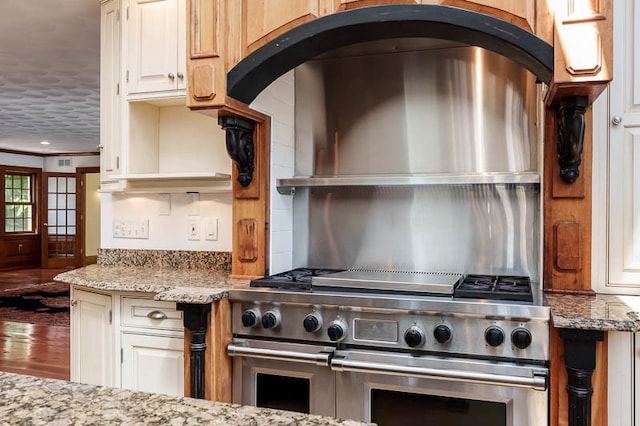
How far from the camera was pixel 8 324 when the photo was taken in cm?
529

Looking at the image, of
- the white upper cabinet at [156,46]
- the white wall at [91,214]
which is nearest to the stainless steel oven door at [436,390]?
the white upper cabinet at [156,46]

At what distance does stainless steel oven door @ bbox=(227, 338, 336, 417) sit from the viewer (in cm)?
184

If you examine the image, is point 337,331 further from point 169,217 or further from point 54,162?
point 54,162

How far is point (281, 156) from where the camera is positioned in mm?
2430

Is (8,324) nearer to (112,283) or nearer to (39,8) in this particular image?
(39,8)

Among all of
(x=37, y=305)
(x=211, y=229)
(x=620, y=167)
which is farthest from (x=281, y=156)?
(x=37, y=305)

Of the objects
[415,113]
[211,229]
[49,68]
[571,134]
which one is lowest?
[211,229]

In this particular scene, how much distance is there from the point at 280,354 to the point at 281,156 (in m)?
1.00

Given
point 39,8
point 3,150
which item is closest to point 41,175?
point 3,150

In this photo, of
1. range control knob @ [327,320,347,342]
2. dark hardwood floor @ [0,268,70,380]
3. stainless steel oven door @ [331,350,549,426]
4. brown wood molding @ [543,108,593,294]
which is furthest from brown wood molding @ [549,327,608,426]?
dark hardwood floor @ [0,268,70,380]

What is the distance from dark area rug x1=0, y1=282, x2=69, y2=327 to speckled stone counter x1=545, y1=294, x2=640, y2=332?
201 inches

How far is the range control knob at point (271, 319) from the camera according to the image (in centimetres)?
191

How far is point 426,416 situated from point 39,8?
3.14 meters

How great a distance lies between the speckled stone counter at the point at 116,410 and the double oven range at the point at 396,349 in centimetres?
106
